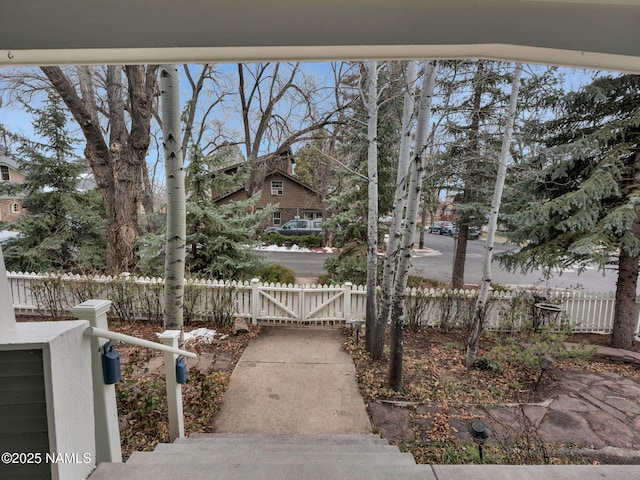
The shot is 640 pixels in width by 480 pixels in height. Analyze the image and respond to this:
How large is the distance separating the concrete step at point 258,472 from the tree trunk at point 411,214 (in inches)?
88.3

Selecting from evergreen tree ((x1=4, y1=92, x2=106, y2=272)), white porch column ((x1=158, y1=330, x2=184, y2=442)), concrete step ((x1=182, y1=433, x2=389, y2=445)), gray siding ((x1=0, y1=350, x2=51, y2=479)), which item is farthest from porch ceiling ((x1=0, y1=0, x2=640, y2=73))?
evergreen tree ((x1=4, y1=92, x2=106, y2=272))

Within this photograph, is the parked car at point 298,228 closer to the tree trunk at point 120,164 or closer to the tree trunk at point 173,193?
the tree trunk at point 120,164

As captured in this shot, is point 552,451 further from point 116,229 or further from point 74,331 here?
point 116,229

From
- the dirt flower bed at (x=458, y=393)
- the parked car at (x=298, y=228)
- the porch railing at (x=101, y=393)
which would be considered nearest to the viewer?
the porch railing at (x=101, y=393)

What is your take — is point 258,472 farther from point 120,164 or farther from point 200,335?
point 120,164

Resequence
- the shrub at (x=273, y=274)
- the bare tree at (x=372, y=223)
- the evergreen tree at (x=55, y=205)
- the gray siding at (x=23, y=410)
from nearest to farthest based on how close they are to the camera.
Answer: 1. the gray siding at (x=23, y=410)
2. the bare tree at (x=372, y=223)
3. the shrub at (x=273, y=274)
4. the evergreen tree at (x=55, y=205)

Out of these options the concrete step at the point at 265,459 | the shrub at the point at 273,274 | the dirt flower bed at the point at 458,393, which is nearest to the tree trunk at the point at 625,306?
the dirt flower bed at the point at 458,393

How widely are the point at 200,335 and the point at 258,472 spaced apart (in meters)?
4.20

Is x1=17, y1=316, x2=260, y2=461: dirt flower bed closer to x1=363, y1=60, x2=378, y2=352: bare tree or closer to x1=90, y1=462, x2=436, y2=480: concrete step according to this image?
x1=90, y1=462, x2=436, y2=480: concrete step

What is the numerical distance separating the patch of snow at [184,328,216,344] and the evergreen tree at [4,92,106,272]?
196 inches

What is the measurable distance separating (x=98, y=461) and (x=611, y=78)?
8507 millimetres

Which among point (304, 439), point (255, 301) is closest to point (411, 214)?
point (304, 439)

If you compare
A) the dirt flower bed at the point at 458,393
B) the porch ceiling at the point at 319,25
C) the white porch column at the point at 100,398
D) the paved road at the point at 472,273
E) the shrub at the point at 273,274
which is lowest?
the paved road at the point at 472,273

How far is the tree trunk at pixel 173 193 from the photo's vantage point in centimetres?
303
